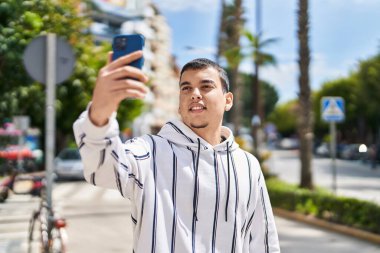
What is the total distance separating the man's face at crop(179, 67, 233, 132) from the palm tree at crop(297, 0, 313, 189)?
11.6m

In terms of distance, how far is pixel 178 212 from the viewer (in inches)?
75.3

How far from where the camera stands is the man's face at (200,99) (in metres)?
1.99

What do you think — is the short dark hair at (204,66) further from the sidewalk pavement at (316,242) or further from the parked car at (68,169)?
the parked car at (68,169)

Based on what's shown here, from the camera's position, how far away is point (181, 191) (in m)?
1.92

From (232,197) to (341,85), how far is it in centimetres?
5941

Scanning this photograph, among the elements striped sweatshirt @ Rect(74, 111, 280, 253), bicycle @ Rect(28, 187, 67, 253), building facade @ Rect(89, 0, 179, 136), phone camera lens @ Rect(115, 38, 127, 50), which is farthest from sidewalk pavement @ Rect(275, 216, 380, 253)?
building facade @ Rect(89, 0, 179, 136)

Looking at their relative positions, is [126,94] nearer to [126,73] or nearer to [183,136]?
[126,73]

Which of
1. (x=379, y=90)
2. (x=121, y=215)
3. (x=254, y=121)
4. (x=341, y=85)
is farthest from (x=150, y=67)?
(x=121, y=215)

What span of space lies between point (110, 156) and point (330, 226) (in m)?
8.98

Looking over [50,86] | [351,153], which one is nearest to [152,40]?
[351,153]

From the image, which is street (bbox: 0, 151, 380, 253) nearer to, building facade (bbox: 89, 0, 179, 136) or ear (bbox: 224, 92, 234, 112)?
ear (bbox: 224, 92, 234, 112)

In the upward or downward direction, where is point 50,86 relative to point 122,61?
upward

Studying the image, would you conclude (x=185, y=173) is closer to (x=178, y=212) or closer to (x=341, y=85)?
(x=178, y=212)

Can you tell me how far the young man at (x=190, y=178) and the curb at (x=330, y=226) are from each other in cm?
723
